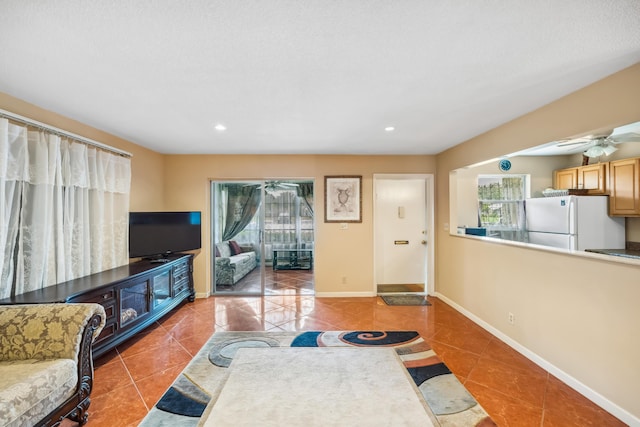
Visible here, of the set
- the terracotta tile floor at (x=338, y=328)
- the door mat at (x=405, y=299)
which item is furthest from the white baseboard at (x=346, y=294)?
the door mat at (x=405, y=299)

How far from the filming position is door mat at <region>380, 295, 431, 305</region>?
4227 mm

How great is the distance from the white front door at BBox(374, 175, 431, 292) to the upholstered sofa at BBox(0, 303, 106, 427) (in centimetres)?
387

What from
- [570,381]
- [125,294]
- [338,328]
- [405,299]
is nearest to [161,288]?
[125,294]

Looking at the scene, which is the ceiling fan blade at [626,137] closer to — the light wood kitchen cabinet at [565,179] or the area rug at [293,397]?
the light wood kitchen cabinet at [565,179]

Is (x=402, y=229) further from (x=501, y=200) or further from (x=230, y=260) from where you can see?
(x=230, y=260)

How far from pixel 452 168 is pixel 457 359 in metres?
2.65

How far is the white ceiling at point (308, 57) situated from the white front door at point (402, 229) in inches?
76.4

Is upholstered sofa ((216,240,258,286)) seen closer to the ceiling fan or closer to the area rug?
the area rug

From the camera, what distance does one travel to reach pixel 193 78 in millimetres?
1982

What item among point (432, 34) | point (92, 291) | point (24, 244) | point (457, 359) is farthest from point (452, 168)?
point (24, 244)

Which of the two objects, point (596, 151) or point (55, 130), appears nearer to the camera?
point (55, 130)

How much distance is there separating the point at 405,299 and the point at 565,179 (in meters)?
3.28

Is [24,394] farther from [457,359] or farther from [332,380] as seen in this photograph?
[457,359]

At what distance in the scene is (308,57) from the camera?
1.70 meters
